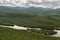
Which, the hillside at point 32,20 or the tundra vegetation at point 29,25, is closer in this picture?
the tundra vegetation at point 29,25

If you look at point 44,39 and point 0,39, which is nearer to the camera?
point 0,39

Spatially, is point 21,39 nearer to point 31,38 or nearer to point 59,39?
point 31,38

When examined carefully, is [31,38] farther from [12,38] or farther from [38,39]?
[12,38]

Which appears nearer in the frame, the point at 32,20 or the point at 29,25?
the point at 29,25

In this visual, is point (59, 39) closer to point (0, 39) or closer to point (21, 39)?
point (21, 39)

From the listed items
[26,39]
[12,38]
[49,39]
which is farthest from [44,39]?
[12,38]

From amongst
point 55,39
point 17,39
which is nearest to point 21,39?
point 17,39

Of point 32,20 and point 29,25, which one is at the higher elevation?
point 29,25

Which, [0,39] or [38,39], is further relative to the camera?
[38,39]

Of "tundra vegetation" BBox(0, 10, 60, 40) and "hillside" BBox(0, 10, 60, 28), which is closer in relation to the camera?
"tundra vegetation" BBox(0, 10, 60, 40)
